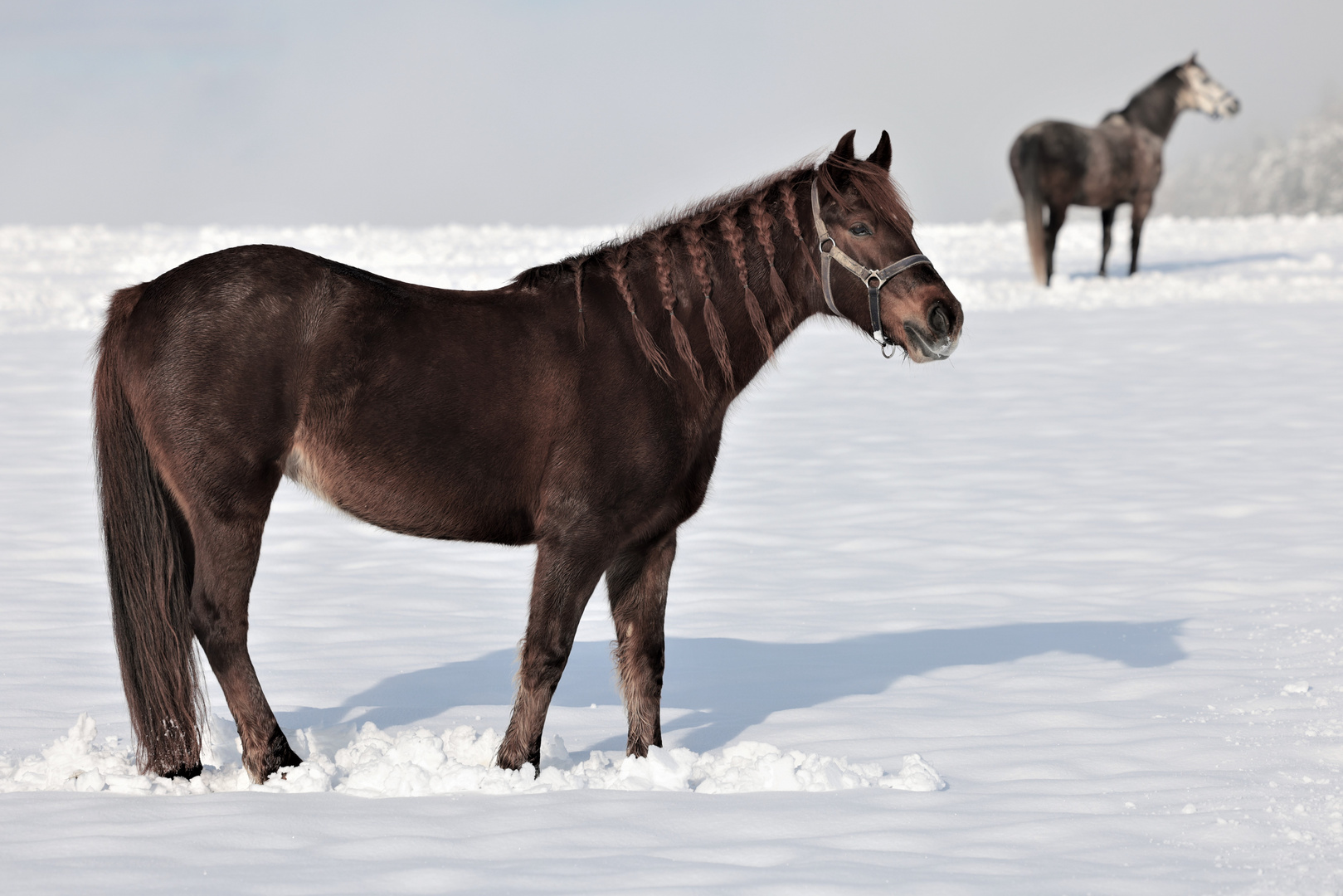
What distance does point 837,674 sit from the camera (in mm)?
5883

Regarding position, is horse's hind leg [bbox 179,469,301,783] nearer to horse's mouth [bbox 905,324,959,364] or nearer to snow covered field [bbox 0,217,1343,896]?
snow covered field [bbox 0,217,1343,896]

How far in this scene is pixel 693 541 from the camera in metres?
8.81

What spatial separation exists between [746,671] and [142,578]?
2759 millimetres

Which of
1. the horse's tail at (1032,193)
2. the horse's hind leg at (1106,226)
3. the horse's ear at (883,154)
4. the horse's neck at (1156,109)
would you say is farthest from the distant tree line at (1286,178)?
the horse's ear at (883,154)

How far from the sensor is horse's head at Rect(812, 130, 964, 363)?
432cm

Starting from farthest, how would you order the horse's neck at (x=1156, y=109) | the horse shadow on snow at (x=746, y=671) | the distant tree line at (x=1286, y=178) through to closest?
the distant tree line at (x=1286, y=178) < the horse's neck at (x=1156, y=109) < the horse shadow on snow at (x=746, y=671)

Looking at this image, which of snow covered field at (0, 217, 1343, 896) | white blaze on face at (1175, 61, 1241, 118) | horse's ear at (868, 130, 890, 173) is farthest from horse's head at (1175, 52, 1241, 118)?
horse's ear at (868, 130, 890, 173)

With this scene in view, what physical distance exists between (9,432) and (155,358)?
829 centimetres

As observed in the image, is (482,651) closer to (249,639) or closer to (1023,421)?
(249,639)

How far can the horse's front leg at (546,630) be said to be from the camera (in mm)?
4199

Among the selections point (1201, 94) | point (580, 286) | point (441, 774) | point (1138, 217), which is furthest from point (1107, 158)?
point (441, 774)

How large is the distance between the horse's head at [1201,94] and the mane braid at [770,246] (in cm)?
1885

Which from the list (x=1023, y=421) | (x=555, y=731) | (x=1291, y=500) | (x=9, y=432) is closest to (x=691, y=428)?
(x=555, y=731)

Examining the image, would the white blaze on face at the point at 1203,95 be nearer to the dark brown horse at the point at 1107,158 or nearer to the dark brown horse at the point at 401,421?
the dark brown horse at the point at 1107,158
